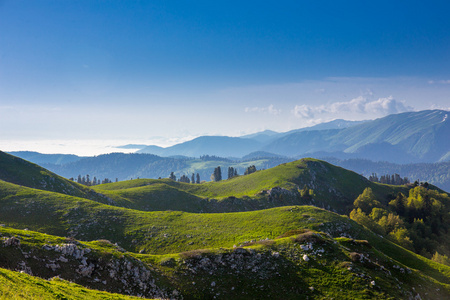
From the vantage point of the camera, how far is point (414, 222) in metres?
92.6

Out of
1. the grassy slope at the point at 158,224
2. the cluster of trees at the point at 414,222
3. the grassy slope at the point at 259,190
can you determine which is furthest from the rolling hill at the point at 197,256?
the grassy slope at the point at 259,190

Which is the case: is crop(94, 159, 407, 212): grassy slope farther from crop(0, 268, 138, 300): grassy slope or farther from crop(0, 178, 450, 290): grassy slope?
crop(0, 268, 138, 300): grassy slope

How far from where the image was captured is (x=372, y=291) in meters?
26.7

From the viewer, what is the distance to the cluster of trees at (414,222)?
249 ft

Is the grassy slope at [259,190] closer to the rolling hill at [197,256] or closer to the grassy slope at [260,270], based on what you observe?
the rolling hill at [197,256]

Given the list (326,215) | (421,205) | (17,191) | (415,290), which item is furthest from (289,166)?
(17,191)

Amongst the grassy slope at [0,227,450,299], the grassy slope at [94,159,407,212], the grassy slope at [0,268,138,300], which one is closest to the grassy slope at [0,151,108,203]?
the grassy slope at [94,159,407,212]

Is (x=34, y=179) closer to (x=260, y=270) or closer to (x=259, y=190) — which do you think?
(x=260, y=270)

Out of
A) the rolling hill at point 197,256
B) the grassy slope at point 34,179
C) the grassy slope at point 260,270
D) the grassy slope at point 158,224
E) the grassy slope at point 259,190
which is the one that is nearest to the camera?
the rolling hill at point 197,256

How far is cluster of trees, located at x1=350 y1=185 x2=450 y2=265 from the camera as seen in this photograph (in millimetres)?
75812

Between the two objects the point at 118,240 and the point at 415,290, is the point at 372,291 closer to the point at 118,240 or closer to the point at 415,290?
the point at 415,290

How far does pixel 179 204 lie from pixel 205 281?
3121 inches

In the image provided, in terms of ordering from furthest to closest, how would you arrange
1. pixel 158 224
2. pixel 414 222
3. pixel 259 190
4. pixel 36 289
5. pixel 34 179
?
pixel 259 190 → pixel 414 222 → pixel 34 179 → pixel 158 224 → pixel 36 289

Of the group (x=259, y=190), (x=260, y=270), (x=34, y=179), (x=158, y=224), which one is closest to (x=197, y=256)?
(x=260, y=270)
